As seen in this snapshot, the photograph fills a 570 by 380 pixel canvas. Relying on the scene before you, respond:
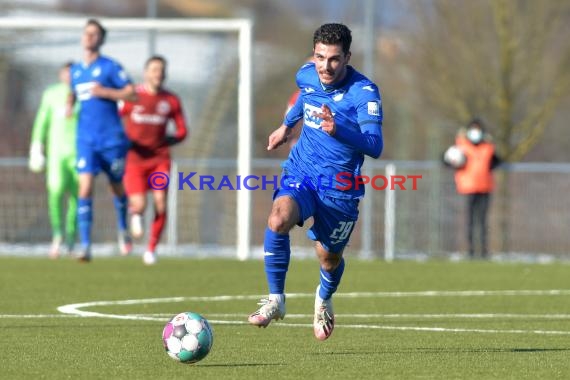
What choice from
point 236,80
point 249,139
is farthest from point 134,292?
point 236,80

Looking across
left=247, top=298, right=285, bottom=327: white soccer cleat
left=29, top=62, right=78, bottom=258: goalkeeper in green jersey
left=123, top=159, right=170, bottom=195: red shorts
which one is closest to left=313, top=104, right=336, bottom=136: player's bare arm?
left=247, top=298, right=285, bottom=327: white soccer cleat

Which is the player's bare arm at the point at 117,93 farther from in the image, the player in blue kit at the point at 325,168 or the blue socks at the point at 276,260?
the blue socks at the point at 276,260

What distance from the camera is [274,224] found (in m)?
8.71

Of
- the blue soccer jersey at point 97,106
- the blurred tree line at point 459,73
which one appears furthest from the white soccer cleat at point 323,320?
the blurred tree line at point 459,73

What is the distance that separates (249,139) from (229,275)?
148 inches

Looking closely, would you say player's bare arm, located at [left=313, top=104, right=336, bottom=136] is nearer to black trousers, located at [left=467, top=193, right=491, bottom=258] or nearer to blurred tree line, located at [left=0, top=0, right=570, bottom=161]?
black trousers, located at [left=467, top=193, right=491, bottom=258]

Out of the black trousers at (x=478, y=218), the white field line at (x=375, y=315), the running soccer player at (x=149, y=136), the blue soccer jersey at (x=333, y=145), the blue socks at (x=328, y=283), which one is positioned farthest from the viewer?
the black trousers at (x=478, y=218)

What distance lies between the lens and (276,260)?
880cm

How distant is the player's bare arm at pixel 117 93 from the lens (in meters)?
16.2

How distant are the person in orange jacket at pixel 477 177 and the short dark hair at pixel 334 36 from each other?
41.3ft

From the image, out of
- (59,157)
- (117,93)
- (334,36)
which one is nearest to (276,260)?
(334,36)

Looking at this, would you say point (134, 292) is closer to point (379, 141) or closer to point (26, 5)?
point (379, 141)

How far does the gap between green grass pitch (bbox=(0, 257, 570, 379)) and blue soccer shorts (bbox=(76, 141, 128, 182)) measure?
113 centimetres

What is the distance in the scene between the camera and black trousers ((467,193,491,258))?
21203mm
